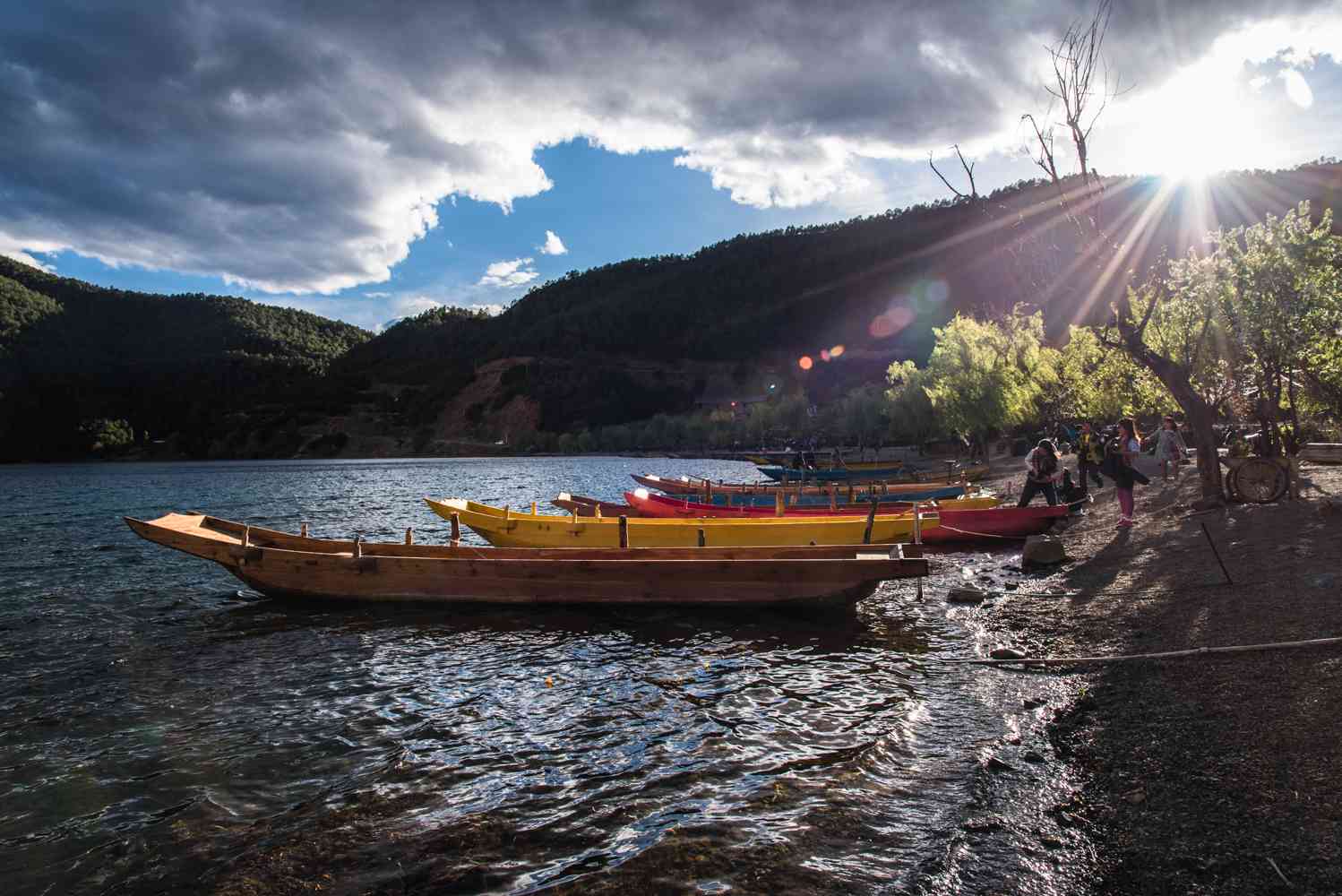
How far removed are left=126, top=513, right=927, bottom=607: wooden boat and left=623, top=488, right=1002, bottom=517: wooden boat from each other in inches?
307

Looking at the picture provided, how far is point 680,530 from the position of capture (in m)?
17.4

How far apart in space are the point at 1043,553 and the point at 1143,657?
274 inches

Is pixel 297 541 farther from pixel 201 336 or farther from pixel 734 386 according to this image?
pixel 201 336

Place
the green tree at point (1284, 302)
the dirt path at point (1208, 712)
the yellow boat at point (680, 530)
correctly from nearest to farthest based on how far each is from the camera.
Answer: the dirt path at point (1208, 712)
the green tree at point (1284, 302)
the yellow boat at point (680, 530)

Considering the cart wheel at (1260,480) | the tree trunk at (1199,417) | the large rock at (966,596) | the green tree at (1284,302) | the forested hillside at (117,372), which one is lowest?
the large rock at (966,596)

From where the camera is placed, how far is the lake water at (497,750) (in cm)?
520

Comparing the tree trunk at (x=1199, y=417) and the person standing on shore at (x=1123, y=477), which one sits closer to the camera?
the tree trunk at (x=1199, y=417)

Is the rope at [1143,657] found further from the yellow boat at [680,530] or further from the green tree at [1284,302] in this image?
the green tree at [1284,302]

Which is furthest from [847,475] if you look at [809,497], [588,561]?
[588,561]

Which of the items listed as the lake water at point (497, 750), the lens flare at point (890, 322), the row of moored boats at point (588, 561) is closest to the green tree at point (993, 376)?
the row of moored boats at point (588, 561)

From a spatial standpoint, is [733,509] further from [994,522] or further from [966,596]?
[966,596]

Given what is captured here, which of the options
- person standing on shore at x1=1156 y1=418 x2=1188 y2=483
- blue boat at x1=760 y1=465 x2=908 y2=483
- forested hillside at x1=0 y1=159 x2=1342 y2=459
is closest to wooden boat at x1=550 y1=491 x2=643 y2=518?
person standing on shore at x1=1156 y1=418 x2=1188 y2=483

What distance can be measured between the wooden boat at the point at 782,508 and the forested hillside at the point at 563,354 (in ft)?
389

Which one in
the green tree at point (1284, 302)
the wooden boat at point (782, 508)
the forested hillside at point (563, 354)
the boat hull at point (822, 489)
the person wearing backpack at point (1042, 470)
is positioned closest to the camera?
the green tree at point (1284, 302)
